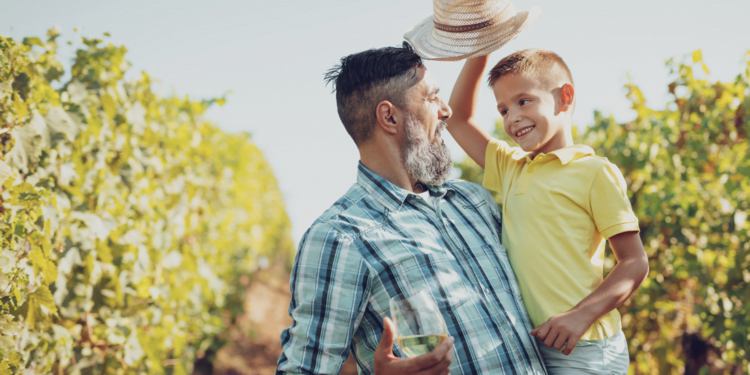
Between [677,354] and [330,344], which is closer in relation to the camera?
[330,344]

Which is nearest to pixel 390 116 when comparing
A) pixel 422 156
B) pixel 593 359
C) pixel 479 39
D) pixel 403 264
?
pixel 422 156

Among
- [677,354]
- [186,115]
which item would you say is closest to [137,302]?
[186,115]

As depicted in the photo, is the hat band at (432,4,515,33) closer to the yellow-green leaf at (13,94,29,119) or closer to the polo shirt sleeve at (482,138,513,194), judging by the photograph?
the polo shirt sleeve at (482,138,513,194)

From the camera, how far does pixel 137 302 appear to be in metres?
3.13

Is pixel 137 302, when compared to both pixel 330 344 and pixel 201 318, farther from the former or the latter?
pixel 201 318

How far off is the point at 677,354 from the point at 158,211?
426 cm

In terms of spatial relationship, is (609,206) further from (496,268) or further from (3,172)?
(3,172)

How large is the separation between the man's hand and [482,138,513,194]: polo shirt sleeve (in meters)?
1.02

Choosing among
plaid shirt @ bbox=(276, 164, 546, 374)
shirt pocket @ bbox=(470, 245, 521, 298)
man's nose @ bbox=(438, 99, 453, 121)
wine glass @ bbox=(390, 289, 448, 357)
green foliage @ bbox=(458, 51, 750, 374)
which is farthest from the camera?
green foliage @ bbox=(458, 51, 750, 374)

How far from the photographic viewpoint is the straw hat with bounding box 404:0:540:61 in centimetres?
191

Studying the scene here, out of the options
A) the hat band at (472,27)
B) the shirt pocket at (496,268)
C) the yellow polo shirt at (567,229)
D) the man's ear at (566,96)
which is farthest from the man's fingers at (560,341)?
the hat band at (472,27)

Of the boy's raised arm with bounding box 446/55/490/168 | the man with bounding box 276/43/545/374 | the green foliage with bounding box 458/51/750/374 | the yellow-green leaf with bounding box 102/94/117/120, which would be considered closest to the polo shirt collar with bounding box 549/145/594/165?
the man with bounding box 276/43/545/374

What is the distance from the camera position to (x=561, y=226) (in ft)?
5.61

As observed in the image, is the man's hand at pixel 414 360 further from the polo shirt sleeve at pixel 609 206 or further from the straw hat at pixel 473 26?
the straw hat at pixel 473 26
